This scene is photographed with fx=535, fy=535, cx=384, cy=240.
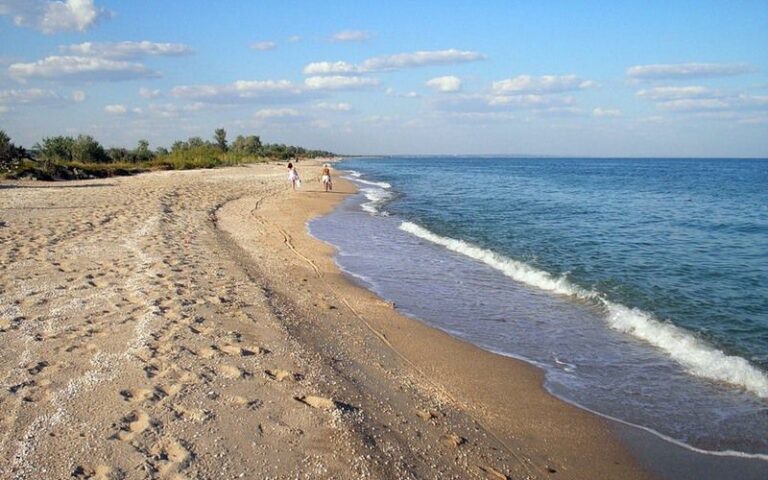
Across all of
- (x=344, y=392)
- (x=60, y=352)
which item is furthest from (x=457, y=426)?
(x=60, y=352)

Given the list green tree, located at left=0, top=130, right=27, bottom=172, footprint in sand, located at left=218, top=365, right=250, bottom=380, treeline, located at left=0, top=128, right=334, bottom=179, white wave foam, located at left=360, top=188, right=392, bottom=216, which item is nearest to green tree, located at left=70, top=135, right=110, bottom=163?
treeline, located at left=0, top=128, right=334, bottom=179

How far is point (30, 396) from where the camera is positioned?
4.88 metres

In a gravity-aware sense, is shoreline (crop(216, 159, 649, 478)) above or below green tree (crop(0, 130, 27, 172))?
below

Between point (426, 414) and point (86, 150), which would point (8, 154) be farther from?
point (426, 414)

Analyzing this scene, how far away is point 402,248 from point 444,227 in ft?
17.1

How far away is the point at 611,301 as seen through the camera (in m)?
10.3

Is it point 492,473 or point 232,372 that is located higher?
point 232,372

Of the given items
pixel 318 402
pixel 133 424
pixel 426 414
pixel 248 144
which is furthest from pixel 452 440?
pixel 248 144

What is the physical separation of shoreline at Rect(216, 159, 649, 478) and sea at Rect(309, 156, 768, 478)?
376 mm

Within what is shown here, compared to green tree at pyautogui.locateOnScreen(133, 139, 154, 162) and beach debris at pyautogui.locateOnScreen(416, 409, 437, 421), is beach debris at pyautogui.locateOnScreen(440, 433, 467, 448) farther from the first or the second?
green tree at pyautogui.locateOnScreen(133, 139, 154, 162)

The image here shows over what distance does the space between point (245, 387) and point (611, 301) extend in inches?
300

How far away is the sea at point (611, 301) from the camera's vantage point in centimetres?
614

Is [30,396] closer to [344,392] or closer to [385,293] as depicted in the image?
[344,392]

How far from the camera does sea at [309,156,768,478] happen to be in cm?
614
